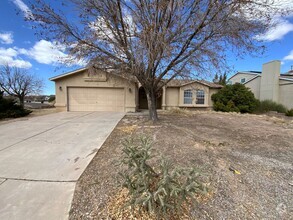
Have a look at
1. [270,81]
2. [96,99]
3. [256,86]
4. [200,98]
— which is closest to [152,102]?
[96,99]

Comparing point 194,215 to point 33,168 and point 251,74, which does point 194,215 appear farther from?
point 251,74

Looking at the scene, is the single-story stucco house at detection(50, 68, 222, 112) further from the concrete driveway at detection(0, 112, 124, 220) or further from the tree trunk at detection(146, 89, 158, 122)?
the concrete driveway at detection(0, 112, 124, 220)

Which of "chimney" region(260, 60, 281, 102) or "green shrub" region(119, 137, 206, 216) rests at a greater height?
"chimney" region(260, 60, 281, 102)

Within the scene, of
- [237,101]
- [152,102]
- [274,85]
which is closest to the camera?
[152,102]

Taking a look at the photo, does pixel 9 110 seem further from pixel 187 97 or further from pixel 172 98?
pixel 187 97

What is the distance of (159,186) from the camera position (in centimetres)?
184

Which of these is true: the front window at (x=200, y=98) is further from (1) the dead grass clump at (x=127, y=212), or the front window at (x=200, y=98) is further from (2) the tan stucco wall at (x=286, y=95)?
(1) the dead grass clump at (x=127, y=212)

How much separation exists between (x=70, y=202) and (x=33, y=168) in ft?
5.27

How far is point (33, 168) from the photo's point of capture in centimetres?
314

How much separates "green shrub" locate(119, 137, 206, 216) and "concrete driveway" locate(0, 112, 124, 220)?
1032mm

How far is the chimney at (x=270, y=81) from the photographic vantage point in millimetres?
16172

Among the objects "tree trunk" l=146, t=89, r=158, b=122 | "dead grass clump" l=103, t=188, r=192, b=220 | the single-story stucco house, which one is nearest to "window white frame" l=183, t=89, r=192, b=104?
the single-story stucco house

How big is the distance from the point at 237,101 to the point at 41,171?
51.3 ft

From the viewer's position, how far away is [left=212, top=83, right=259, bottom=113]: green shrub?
14023 mm
